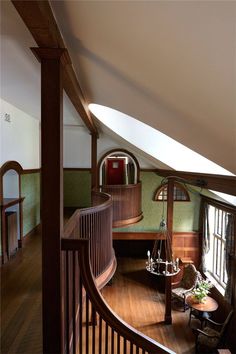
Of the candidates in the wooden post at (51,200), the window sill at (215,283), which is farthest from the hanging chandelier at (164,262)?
the wooden post at (51,200)

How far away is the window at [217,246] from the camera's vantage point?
6.40m

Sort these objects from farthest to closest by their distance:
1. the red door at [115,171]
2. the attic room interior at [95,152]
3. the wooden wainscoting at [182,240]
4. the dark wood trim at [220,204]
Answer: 1. the red door at [115,171]
2. the wooden wainscoting at [182,240]
3. the dark wood trim at [220,204]
4. the attic room interior at [95,152]

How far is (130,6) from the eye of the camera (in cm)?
129

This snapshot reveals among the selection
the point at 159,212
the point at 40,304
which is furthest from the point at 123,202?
the point at 40,304

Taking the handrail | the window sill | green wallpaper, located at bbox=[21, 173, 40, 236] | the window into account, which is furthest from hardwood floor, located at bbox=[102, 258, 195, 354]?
green wallpaper, located at bbox=[21, 173, 40, 236]

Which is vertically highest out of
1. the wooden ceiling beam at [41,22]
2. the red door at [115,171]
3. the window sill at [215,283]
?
the wooden ceiling beam at [41,22]

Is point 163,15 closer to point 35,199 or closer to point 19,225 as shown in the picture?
point 19,225

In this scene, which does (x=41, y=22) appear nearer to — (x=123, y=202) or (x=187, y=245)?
(x=123, y=202)

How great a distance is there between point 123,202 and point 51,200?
15.4ft

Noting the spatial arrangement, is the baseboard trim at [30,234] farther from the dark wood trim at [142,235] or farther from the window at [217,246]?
the window at [217,246]

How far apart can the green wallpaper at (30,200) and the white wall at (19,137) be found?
1.01ft

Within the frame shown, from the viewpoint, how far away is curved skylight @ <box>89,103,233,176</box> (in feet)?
17.5

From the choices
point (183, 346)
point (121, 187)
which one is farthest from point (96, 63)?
point (183, 346)

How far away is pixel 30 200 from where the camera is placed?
5664mm
